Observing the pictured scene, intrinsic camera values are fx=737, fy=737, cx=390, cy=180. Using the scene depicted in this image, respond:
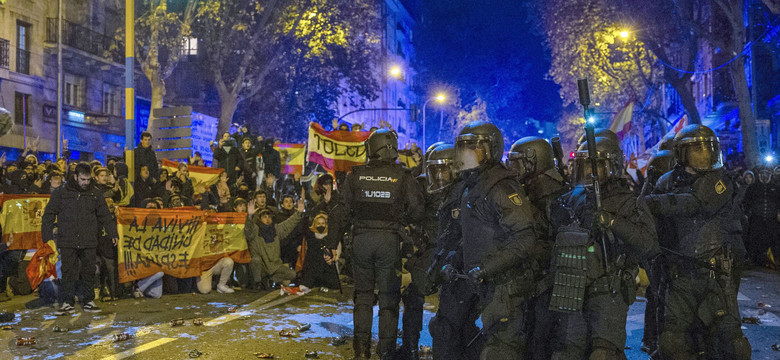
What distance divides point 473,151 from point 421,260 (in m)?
1.81

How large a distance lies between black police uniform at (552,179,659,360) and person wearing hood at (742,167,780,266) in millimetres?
10796

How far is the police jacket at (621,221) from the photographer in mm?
4992

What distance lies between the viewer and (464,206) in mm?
5207

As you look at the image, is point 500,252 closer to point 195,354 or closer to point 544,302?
point 544,302

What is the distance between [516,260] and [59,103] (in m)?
31.0

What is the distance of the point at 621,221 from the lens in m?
4.98

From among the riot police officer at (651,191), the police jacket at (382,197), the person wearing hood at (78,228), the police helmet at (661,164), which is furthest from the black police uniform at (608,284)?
the person wearing hood at (78,228)

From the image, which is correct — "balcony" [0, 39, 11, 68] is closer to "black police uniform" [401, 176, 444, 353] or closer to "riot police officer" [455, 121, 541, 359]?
"black police uniform" [401, 176, 444, 353]

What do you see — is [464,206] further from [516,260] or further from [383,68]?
[383,68]

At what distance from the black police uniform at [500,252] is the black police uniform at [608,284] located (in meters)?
0.36

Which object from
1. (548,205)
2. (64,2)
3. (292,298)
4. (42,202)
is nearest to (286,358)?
(548,205)

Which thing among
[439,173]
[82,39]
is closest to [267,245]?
[439,173]

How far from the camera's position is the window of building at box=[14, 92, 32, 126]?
30.8 m

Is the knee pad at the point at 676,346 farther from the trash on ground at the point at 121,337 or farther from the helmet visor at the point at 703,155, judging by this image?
the trash on ground at the point at 121,337
